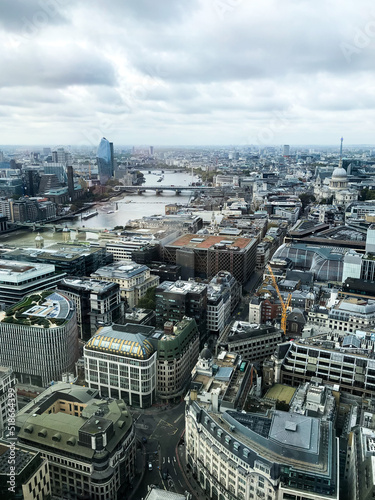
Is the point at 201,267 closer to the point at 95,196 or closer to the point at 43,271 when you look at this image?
the point at 43,271

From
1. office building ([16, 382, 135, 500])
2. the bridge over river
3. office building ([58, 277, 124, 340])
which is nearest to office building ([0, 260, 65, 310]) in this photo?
office building ([58, 277, 124, 340])

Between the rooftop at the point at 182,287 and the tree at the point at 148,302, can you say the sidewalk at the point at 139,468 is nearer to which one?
the rooftop at the point at 182,287

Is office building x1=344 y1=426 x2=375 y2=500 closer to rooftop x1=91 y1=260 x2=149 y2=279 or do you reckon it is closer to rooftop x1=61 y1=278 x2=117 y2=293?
rooftop x1=61 y1=278 x2=117 y2=293

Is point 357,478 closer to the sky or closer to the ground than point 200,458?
closer to the sky

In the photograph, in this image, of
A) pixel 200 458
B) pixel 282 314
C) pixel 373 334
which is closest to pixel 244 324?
pixel 282 314

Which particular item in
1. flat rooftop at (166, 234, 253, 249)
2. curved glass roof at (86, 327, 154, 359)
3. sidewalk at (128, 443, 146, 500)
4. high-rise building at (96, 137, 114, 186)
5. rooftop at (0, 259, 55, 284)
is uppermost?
high-rise building at (96, 137, 114, 186)

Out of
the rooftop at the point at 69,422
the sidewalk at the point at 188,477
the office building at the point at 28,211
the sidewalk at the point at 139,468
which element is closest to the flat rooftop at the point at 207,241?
the sidewalk at the point at 188,477
